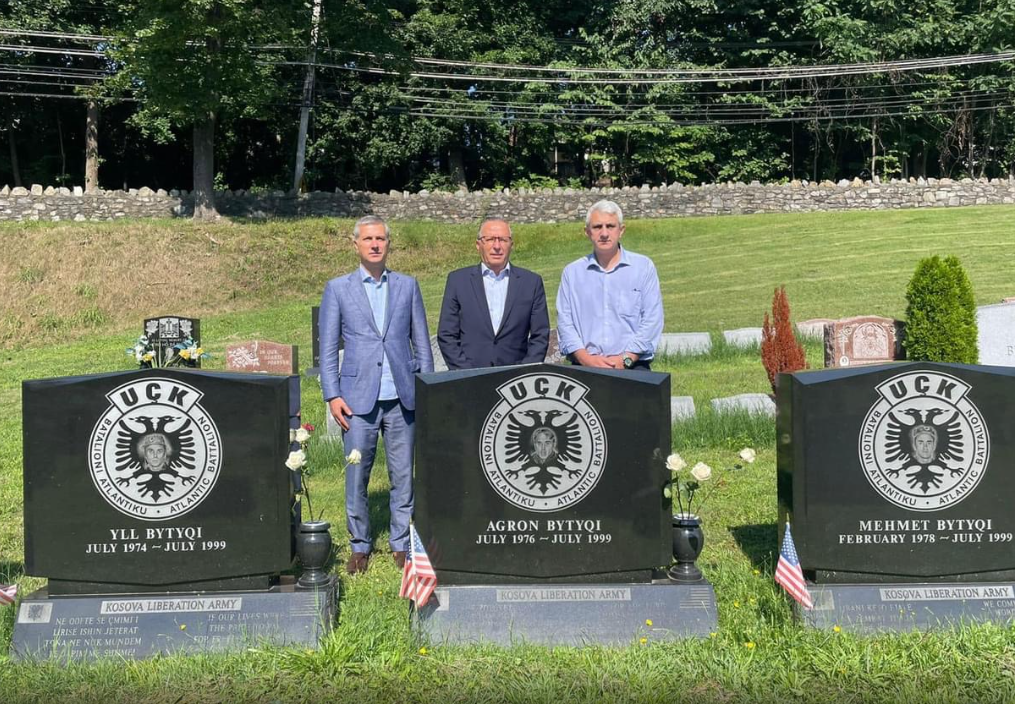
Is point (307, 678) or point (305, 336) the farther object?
point (305, 336)

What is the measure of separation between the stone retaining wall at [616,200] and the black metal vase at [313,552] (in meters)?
24.3

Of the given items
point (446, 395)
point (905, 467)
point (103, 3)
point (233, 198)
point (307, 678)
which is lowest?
point (307, 678)

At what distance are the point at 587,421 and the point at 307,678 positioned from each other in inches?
65.0

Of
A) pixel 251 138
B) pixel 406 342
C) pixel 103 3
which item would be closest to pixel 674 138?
pixel 251 138

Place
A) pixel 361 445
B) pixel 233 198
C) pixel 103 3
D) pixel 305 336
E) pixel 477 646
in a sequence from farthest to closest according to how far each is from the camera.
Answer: pixel 103 3
pixel 233 198
pixel 305 336
pixel 361 445
pixel 477 646

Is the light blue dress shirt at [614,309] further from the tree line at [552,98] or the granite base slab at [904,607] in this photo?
the tree line at [552,98]

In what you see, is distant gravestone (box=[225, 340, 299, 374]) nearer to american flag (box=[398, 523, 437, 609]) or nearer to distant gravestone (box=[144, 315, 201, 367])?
distant gravestone (box=[144, 315, 201, 367])

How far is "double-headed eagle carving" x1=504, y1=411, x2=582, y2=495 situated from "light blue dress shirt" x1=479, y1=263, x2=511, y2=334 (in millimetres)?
1023

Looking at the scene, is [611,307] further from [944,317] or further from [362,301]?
[944,317]

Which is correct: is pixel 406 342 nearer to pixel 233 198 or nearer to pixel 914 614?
pixel 914 614

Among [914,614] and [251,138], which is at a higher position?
[251,138]

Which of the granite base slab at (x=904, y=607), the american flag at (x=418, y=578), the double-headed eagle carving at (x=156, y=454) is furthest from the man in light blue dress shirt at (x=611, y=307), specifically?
the double-headed eagle carving at (x=156, y=454)

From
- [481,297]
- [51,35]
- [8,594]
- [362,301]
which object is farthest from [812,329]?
[51,35]

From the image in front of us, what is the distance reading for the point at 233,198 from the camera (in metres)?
27.8
